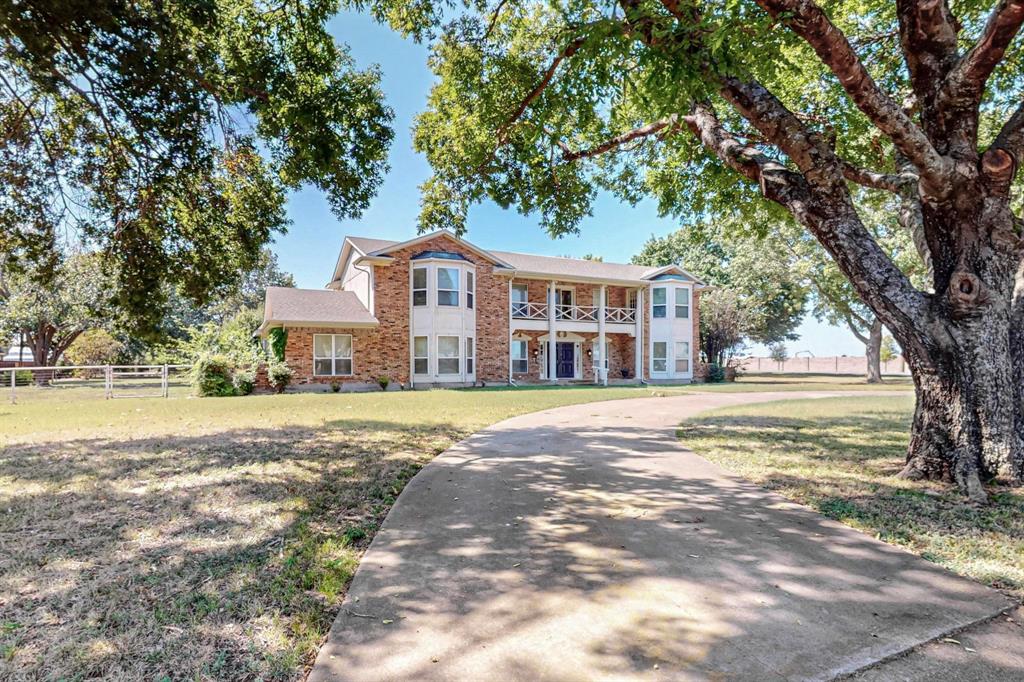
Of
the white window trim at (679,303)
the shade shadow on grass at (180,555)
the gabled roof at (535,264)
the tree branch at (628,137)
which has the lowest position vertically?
the shade shadow on grass at (180,555)

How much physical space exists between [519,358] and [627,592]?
72.5 feet

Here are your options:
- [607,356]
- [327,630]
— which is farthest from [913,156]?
[607,356]

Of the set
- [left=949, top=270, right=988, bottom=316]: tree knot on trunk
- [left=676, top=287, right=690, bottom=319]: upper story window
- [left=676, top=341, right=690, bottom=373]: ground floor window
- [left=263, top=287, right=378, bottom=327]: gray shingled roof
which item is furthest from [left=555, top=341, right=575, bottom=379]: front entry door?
[left=949, top=270, right=988, bottom=316]: tree knot on trunk

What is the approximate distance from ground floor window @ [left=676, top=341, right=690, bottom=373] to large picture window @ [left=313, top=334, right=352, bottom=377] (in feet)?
56.1

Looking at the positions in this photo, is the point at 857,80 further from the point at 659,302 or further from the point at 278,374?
the point at 659,302

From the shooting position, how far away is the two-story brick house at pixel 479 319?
20.5m

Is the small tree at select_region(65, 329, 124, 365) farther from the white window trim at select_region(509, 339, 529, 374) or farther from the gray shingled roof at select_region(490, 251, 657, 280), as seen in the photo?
the gray shingled roof at select_region(490, 251, 657, 280)

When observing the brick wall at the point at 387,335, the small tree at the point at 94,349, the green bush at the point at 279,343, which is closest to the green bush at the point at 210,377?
the green bush at the point at 279,343

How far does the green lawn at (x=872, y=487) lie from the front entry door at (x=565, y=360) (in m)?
15.4

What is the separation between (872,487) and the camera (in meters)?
5.21

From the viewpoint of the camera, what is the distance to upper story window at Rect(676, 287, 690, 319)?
2644 cm

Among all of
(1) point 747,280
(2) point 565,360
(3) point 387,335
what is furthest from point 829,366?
(3) point 387,335

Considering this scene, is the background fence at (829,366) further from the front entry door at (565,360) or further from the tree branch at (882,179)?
the tree branch at (882,179)

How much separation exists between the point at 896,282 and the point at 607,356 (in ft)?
70.3
